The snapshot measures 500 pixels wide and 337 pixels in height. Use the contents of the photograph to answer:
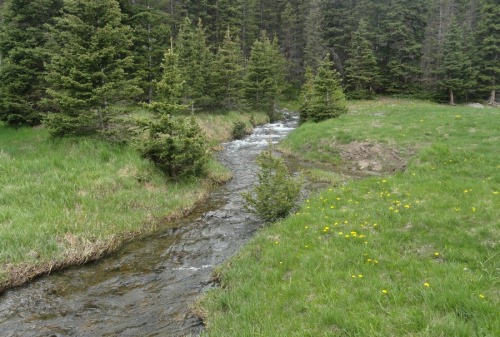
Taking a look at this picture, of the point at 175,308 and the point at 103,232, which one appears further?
the point at 103,232

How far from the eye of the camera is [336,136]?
25.2m

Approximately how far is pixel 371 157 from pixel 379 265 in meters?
15.1

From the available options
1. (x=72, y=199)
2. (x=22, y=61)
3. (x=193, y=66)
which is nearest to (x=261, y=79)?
(x=193, y=66)

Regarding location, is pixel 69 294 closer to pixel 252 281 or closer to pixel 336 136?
pixel 252 281

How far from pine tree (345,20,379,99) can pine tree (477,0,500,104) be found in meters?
13.3

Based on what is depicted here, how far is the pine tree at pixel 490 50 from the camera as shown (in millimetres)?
45344

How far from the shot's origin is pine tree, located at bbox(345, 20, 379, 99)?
1962 inches

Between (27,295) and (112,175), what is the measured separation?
6729mm

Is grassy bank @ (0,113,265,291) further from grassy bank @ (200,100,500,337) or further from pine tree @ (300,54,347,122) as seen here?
pine tree @ (300,54,347,122)

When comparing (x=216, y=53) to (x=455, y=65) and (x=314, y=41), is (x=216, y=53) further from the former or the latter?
(x=455, y=65)

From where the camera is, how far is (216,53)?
52.3 m

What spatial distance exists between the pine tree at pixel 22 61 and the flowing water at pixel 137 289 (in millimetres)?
14021

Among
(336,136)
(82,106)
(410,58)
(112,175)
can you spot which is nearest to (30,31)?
(82,106)

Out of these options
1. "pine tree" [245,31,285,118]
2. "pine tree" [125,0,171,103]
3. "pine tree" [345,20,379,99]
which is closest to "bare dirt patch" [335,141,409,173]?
"pine tree" [125,0,171,103]
